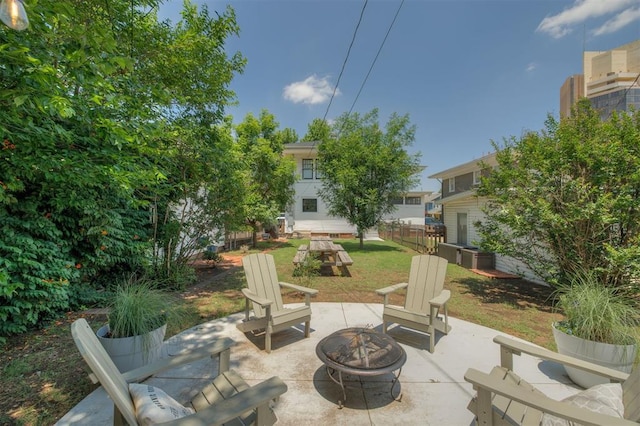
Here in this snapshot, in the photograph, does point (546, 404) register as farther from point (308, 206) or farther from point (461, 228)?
point (308, 206)

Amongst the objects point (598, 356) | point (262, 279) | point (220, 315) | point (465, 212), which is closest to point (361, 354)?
point (262, 279)

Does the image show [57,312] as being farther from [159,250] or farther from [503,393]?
[503,393]

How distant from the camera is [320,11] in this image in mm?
7305

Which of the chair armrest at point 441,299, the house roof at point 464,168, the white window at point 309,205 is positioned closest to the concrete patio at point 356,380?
the chair armrest at point 441,299

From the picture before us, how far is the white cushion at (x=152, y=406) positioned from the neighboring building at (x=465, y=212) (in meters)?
8.70

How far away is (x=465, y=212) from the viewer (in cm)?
1160

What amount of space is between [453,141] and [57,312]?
71.6ft

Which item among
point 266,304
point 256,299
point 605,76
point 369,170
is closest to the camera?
point 266,304

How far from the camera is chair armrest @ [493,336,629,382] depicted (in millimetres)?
1940

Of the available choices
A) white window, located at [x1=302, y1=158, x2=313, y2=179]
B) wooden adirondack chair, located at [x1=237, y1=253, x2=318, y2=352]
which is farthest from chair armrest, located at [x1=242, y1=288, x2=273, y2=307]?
white window, located at [x1=302, y1=158, x2=313, y2=179]

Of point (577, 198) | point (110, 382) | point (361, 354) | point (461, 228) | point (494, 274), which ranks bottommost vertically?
point (494, 274)

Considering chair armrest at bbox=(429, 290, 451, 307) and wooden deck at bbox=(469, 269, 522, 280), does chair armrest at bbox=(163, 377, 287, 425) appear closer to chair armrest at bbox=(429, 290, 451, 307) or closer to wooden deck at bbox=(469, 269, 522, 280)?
chair armrest at bbox=(429, 290, 451, 307)

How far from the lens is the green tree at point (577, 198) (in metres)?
4.72

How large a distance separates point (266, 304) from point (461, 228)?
11144 millimetres
